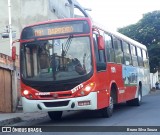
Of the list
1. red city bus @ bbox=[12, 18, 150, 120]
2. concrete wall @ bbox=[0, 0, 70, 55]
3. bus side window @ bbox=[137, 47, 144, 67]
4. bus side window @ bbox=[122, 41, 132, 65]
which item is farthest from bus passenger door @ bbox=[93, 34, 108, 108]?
concrete wall @ bbox=[0, 0, 70, 55]

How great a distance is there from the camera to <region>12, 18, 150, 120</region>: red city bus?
1102 cm

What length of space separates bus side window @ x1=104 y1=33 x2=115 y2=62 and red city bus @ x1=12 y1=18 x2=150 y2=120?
0.46 m

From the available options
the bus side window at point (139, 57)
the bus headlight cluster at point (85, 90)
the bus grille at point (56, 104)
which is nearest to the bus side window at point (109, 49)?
the bus headlight cluster at point (85, 90)

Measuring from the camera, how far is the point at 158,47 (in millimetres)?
42969

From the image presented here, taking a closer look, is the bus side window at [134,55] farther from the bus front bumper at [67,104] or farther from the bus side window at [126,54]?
the bus front bumper at [67,104]

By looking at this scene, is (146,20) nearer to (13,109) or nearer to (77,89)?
(13,109)

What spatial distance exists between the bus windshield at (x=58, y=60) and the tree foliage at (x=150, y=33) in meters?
32.8

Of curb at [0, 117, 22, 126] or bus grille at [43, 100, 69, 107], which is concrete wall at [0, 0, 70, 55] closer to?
curb at [0, 117, 22, 126]

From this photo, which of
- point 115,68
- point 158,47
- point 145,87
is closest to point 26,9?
point 145,87

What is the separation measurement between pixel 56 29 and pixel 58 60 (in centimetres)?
107

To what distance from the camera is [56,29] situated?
38.3 feet

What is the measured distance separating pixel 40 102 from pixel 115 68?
3618mm

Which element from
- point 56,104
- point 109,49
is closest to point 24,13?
point 109,49

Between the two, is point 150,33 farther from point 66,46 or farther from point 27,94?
point 27,94
